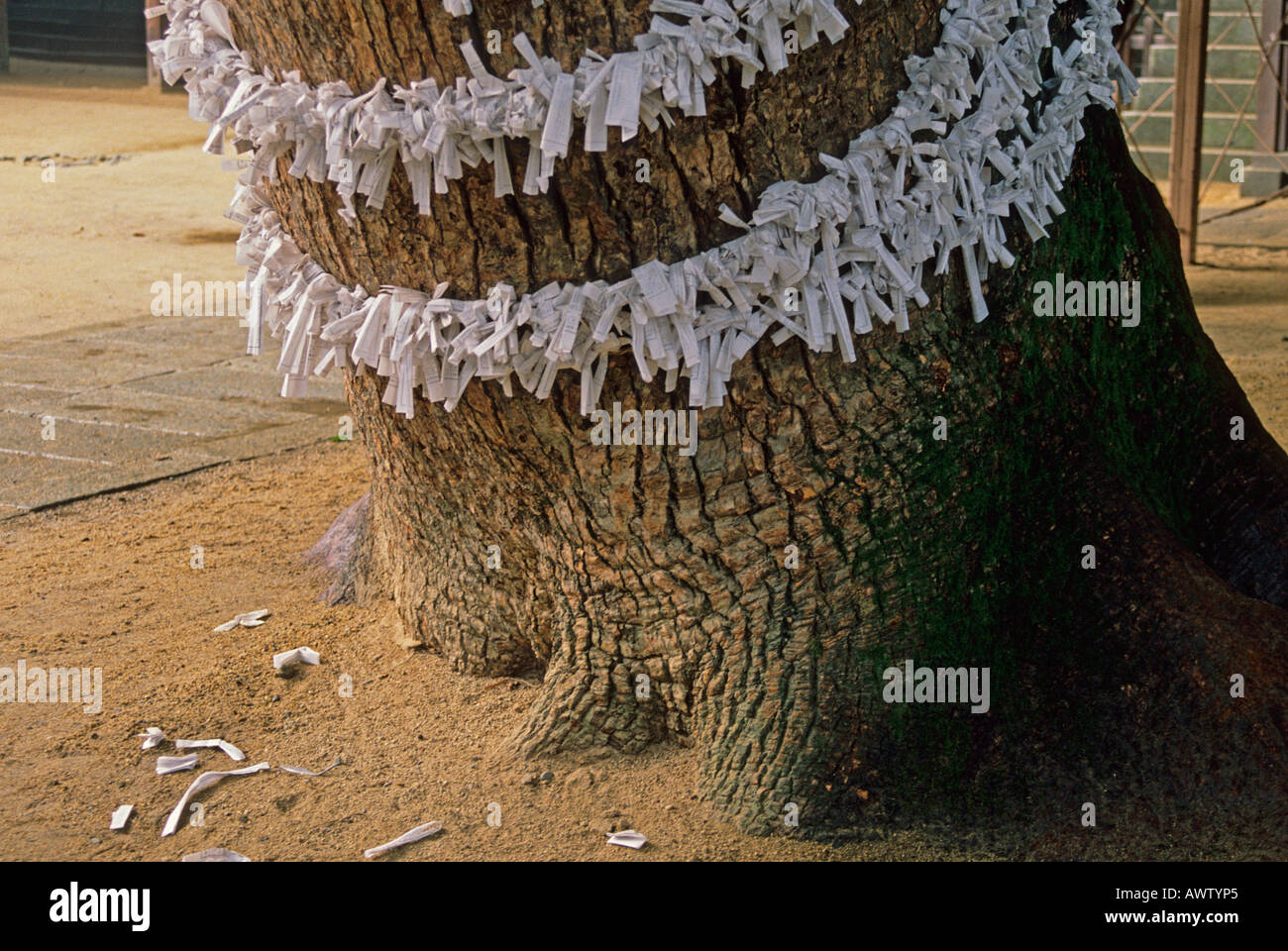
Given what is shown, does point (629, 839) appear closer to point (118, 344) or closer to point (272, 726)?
point (272, 726)

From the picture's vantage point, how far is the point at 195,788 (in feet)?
9.24

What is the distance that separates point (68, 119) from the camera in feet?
52.0

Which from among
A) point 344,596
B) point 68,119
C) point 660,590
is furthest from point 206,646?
point 68,119

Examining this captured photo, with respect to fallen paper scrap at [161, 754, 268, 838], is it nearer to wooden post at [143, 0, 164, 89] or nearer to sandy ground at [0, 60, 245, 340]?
sandy ground at [0, 60, 245, 340]

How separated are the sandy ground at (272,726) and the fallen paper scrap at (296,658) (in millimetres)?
22

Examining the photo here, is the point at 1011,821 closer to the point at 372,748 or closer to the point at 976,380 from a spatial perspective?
the point at 976,380

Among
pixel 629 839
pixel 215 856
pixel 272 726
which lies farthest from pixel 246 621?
pixel 629 839

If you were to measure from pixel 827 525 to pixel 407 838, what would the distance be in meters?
0.98

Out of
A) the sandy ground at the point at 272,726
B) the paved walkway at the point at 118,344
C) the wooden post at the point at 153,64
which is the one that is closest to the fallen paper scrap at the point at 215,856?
the sandy ground at the point at 272,726

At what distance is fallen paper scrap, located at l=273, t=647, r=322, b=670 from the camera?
3230mm

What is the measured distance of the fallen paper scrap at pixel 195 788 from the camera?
2.71m

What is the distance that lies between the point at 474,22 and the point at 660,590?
1.10 metres

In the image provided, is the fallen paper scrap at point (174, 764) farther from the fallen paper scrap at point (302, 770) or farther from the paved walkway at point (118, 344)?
the paved walkway at point (118, 344)

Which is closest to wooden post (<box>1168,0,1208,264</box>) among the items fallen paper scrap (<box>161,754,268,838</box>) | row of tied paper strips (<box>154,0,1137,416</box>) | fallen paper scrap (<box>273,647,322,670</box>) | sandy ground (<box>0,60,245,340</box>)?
sandy ground (<box>0,60,245,340</box>)
